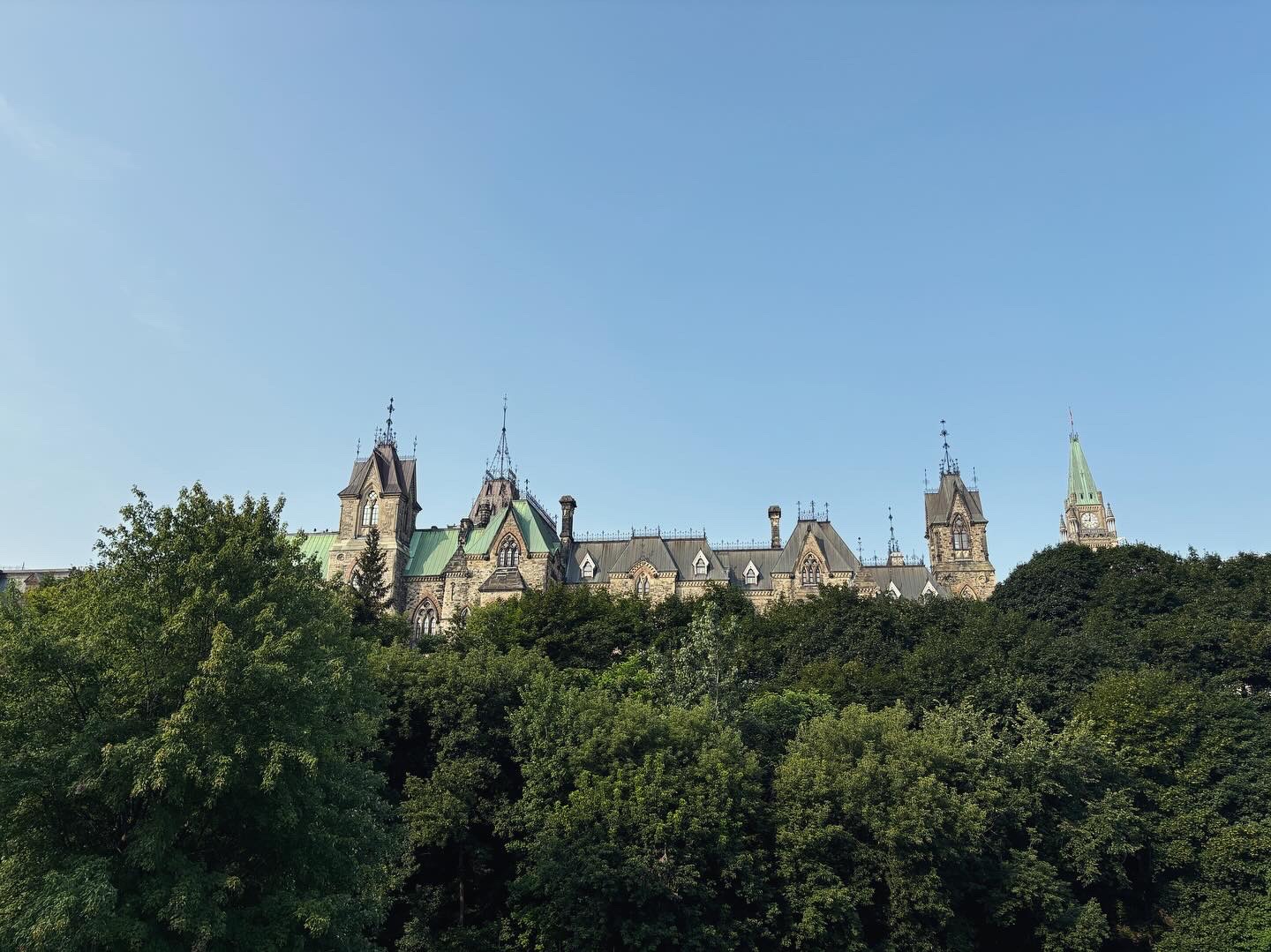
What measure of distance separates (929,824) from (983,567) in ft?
178

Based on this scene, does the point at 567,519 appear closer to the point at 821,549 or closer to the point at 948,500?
the point at 821,549

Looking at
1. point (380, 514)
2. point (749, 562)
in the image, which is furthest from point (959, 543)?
point (380, 514)

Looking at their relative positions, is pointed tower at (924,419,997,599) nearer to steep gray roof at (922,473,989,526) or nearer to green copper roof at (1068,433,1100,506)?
steep gray roof at (922,473,989,526)

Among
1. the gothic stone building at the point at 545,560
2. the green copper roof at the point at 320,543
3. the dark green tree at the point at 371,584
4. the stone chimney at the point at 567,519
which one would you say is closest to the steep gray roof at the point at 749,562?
the gothic stone building at the point at 545,560

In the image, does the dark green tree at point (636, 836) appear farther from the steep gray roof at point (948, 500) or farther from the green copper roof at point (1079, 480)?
the green copper roof at point (1079, 480)

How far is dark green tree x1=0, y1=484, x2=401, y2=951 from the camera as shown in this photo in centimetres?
2175

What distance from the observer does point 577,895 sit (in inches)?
1268

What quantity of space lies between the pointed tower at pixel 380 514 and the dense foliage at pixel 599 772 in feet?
60.2

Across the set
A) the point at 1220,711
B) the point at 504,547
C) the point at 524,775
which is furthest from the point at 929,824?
the point at 504,547

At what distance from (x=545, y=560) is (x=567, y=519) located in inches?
366

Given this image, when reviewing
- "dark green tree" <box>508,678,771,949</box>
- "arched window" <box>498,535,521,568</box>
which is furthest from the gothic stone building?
"dark green tree" <box>508,678,771,949</box>

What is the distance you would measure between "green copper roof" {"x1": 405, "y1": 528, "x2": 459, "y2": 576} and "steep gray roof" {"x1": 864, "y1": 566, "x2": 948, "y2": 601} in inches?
1320

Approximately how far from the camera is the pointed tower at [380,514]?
257 ft

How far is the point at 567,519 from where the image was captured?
84.4 m
